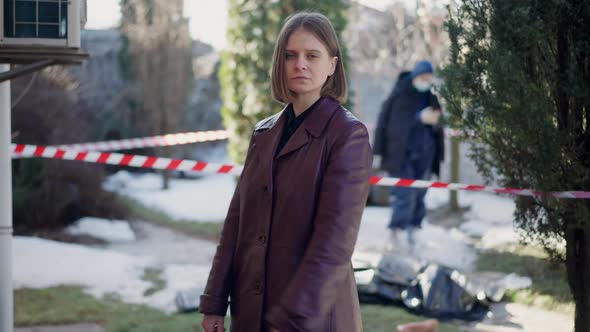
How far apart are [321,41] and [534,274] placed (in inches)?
214

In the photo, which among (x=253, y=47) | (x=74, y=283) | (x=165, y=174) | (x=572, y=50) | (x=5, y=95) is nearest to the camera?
(x=572, y=50)

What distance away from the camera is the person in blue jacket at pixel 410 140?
9.77m

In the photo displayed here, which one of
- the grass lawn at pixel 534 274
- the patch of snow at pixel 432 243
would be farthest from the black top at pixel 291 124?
the patch of snow at pixel 432 243

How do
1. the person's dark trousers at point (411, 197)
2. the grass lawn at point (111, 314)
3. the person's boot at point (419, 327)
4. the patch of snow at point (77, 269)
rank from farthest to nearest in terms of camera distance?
the person's dark trousers at point (411, 197)
the patch of snow at point (77, 269)
the grass lawn at point (111, 314)
the person's boot at point (419, 327)

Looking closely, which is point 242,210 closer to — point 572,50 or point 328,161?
point 328,161

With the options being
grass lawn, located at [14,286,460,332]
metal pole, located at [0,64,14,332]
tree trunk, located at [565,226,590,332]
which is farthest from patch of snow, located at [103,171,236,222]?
tree trunk, located at [565,226,590,332]

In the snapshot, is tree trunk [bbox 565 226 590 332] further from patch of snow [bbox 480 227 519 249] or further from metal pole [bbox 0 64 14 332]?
patch of snow [bbox 480 227 519 249]

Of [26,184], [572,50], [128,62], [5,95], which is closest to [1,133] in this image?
[5,95]

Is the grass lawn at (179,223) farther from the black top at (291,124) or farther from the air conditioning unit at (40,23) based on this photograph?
the black top at (291,124)

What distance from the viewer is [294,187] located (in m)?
2.57

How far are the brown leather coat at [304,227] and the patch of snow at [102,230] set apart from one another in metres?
7.24

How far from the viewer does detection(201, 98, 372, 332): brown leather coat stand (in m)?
2.46

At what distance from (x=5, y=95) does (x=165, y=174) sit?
42.7 ft

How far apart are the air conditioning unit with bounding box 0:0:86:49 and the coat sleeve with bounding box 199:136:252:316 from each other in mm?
1656
